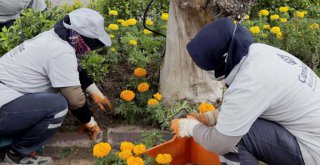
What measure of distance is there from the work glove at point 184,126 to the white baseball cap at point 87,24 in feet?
2.54

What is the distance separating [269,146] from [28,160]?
165cm

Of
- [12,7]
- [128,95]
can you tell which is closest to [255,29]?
[128,95]

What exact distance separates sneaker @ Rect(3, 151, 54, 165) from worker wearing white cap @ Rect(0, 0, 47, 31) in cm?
183

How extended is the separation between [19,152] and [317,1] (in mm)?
3924

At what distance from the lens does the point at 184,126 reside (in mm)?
2873

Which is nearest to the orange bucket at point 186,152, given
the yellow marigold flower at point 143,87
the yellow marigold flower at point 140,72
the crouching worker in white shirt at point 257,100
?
the crouching worker in white shirt at point 257,100

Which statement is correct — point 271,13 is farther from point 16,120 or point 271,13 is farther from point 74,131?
point 16,120

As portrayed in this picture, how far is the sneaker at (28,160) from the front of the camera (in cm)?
327

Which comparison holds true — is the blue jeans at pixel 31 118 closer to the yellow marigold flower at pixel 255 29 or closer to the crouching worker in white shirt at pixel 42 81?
the crouching worker in white shirt at pixel 42 81

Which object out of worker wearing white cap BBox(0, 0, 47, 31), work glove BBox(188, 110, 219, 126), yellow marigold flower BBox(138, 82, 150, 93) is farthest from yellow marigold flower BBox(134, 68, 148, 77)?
worker wearing white cap BBox(0, 0, 47, 31)

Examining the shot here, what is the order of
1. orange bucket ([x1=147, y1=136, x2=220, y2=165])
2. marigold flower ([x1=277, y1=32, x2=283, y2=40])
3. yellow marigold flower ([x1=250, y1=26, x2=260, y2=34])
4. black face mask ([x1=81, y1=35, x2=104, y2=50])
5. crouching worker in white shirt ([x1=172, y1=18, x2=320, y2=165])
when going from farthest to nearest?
marigold flower ([x1=277, y1=32, x2=283, y2=40]) → yellow marigold flower ([x1=250, y1=26, x2=260, y2=34]) → black face mask ([x1=81, y1=35, x2=104, y2=50]) → orange bucket ([x1=147, y1=136, x2=220, y2=165]) → crouching worker in white shirt ([x1=172, y1=18, x2=320, y2=165])

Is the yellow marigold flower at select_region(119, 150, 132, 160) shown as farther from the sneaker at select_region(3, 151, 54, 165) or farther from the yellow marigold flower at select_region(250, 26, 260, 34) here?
the yellow marigold flower at select_region(250, 26, 260, 34)

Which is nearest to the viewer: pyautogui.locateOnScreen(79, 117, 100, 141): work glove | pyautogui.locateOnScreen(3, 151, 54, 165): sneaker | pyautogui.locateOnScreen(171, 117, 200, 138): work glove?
pyautogui.locateOnScreen(171, 117, 200, 138): work glove

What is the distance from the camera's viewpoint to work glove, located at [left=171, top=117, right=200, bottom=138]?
2.85 metres
